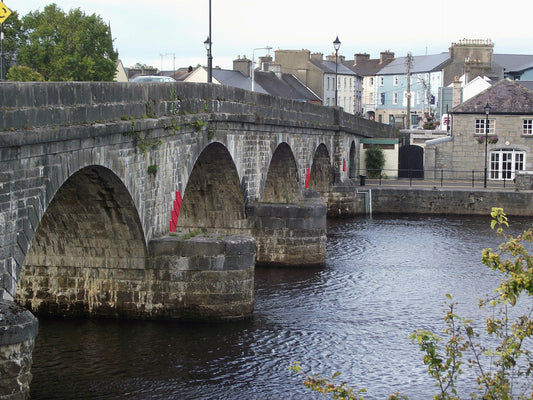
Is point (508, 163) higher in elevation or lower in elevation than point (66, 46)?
lower

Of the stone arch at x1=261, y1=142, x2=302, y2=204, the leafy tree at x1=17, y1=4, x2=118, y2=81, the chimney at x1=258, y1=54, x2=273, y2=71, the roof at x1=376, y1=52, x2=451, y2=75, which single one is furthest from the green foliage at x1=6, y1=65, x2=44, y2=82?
the roof at x1=376, y1=52, x2=451, y2=75

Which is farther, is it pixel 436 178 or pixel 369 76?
pixel 369 76

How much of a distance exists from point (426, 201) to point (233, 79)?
28715mm

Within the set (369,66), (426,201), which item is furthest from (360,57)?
(426,201)

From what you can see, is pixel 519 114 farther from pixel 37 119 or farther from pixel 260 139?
pixel 37 119

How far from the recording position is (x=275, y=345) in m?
21.3

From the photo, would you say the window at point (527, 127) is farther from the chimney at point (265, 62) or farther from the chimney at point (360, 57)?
the chimney at point (360, 57)

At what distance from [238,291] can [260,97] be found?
1142 cm

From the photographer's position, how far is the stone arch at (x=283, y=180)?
3906 cm

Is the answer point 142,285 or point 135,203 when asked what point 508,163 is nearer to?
point 142,285

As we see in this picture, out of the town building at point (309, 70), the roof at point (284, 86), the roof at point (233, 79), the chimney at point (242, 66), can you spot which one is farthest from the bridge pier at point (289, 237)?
the town building at point (309, 70)

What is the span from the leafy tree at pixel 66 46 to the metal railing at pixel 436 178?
25.1 m

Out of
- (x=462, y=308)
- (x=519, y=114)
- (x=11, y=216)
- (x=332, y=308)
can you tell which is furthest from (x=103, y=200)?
(x=519, y=114)

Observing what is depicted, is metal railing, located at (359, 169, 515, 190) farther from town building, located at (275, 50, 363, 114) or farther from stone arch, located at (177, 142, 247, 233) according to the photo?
town building, located at (275, 50, 363, 114)
